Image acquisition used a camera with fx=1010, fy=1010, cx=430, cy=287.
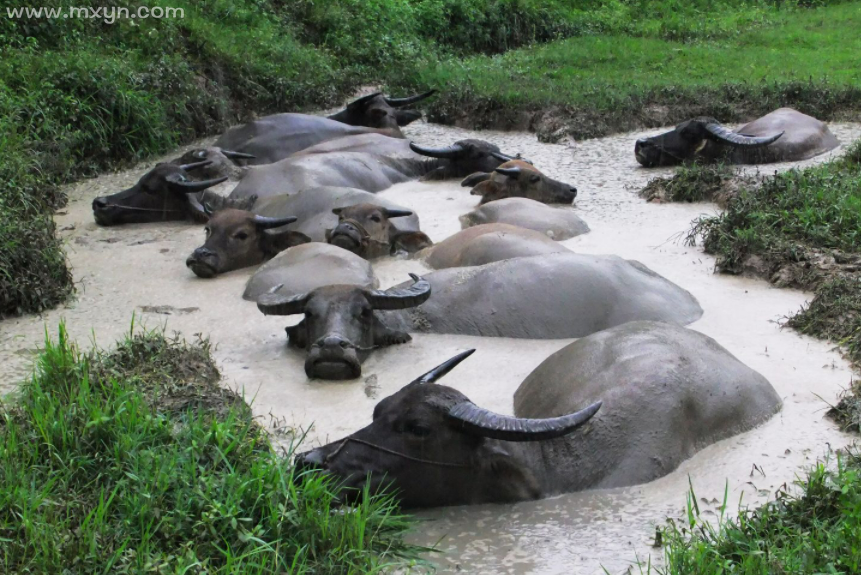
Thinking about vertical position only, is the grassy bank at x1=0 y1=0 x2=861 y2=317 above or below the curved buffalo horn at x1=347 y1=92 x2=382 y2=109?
above

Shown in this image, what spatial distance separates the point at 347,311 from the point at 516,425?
7.05 ft

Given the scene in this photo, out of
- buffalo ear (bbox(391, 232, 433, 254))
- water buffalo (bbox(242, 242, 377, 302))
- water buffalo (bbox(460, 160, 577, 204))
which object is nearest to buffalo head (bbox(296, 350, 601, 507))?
water buffalo (bbox(242, 242, 377, 302))

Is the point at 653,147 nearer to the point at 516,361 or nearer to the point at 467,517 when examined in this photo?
the point at 516,361

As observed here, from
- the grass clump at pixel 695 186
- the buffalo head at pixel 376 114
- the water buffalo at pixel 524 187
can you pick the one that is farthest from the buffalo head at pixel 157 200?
the buffalo head at pixel 376 114

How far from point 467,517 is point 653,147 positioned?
26.0 feet

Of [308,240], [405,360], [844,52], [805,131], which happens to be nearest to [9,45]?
[308,240]

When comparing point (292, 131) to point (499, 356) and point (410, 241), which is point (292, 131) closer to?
→ point (410, 241)

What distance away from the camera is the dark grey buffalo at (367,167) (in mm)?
9621

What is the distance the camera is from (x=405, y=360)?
5891mm

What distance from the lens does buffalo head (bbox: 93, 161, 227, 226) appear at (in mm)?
9141

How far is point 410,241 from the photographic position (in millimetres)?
8203

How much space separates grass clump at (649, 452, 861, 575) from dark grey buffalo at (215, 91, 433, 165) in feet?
28.8

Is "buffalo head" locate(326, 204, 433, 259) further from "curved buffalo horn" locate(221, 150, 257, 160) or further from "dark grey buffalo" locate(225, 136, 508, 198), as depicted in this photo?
"curved buffalo horn" locate(221, 150, 257, 160)

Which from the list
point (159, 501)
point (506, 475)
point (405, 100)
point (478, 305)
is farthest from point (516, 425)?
point (405, 100)
